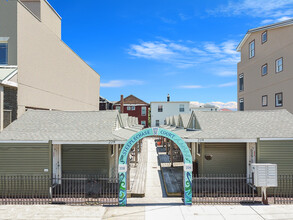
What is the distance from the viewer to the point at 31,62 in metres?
17.7

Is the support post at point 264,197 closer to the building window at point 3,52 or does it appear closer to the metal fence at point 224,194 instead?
the metal fence at point 224,194

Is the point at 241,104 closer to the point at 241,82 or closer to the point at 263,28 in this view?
the point at 241,82

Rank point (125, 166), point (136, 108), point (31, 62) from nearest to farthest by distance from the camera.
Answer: point (125, 166) → point (31, 62) → point (136, 108)

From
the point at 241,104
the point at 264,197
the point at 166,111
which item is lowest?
the point at 264,197

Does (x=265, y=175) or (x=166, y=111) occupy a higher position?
(x=166, y=111)

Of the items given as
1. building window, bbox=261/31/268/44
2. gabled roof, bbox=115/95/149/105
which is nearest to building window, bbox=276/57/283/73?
building window, bbox=261/31/268/44

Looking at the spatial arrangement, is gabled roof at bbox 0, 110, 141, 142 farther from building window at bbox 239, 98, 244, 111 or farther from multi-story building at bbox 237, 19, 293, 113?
building window at bbox 239, 98, 244, 111

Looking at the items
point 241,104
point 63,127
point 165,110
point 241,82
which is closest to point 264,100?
point 241,104

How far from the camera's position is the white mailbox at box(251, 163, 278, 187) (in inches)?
433

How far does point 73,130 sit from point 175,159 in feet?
38.6

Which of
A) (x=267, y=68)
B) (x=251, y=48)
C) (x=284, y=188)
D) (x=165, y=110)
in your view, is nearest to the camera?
(x=284, y=188)

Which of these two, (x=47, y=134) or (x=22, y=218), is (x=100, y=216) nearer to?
(x=22, y=218)

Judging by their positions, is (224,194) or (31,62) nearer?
(224,194)

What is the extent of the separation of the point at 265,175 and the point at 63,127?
11.4m
